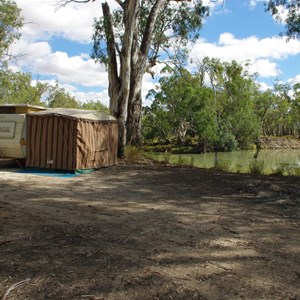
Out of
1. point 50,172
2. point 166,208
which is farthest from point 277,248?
point 50,172

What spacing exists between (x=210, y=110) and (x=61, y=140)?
30816 millimetres

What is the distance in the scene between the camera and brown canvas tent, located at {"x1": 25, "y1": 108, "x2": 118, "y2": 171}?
10836mm

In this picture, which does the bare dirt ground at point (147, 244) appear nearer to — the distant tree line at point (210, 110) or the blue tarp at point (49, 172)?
the blue tarp at point (49, 172)

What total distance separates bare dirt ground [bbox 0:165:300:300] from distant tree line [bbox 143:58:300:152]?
2501 centimetres

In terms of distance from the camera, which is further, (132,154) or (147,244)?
(132,154)

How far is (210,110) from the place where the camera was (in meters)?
40.2

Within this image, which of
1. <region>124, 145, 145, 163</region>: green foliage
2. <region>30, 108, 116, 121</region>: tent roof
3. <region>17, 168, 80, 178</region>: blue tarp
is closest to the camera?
<region>17, 168, 80, 178</region>: blue tarp

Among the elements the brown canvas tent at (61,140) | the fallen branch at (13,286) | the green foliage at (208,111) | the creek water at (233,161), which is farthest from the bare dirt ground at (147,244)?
the green foliage at (208,111)

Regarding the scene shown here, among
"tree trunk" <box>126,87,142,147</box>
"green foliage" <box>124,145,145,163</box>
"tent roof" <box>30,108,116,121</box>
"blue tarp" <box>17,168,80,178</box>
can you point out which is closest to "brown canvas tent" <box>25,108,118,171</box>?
"tent roof" <box>30,108,116,121</box>

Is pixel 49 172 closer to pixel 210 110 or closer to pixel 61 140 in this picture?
pixel 61 140

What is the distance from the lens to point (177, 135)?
144ft

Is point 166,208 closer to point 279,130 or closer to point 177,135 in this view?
point 177,135

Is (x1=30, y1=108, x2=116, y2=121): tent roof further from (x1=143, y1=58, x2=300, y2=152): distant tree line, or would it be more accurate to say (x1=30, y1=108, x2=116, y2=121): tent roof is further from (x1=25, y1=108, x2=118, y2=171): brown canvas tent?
(x1=143, y1=58, x2=300, y2=152): distant tree line

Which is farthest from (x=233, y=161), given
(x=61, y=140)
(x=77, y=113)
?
(x=61, y=140)
